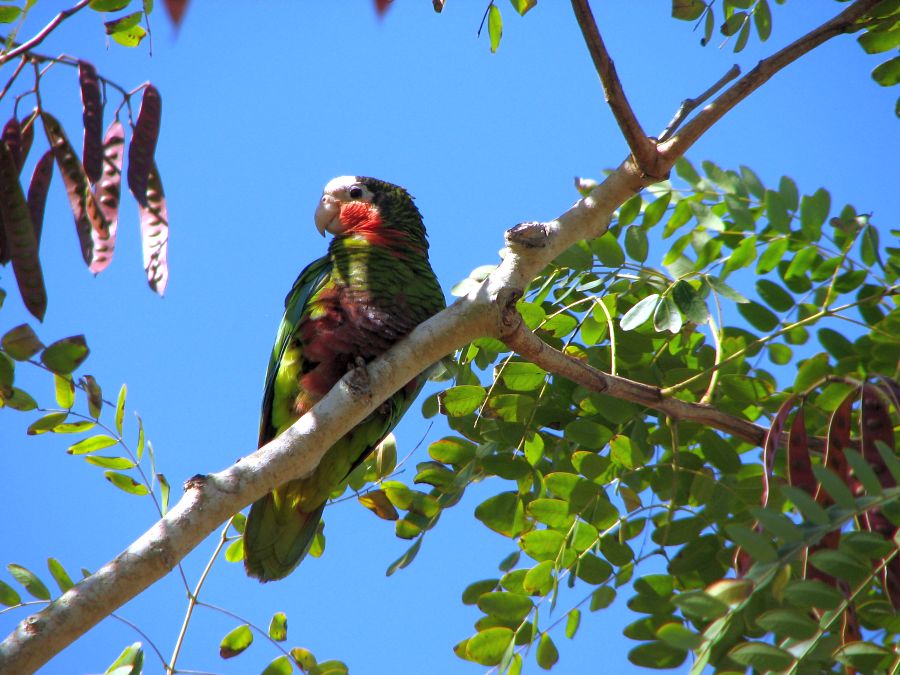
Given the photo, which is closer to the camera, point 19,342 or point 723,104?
point 19,342

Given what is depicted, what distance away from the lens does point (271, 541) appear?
2.71 m

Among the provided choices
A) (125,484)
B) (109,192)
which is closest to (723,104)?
(109,192)

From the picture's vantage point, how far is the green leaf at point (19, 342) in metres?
1.71

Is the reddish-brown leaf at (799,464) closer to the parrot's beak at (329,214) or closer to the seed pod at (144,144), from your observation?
the seed pod at (144,144)

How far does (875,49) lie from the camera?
2594 mm

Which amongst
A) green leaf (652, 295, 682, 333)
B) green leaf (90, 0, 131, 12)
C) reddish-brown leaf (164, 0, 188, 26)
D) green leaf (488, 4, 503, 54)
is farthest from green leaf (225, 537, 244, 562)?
reddish-brown leaf (164, 0, 188, 26)

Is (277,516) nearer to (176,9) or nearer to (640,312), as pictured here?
(640,312)

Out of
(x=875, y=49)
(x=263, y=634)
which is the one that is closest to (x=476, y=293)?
(x=263, y=634)

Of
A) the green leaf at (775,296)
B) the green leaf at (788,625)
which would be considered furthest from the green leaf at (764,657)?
the green leaf at (775,296)

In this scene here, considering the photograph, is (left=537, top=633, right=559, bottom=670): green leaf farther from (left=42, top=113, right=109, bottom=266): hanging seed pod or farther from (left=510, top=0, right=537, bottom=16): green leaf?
(left=510, top=0, right=537, bottom=16): green leaf

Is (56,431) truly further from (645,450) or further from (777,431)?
(777,431)

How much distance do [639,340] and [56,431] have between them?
1.63m

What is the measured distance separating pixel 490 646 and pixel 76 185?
1439mm

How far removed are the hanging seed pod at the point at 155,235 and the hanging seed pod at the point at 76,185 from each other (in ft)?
0.24
